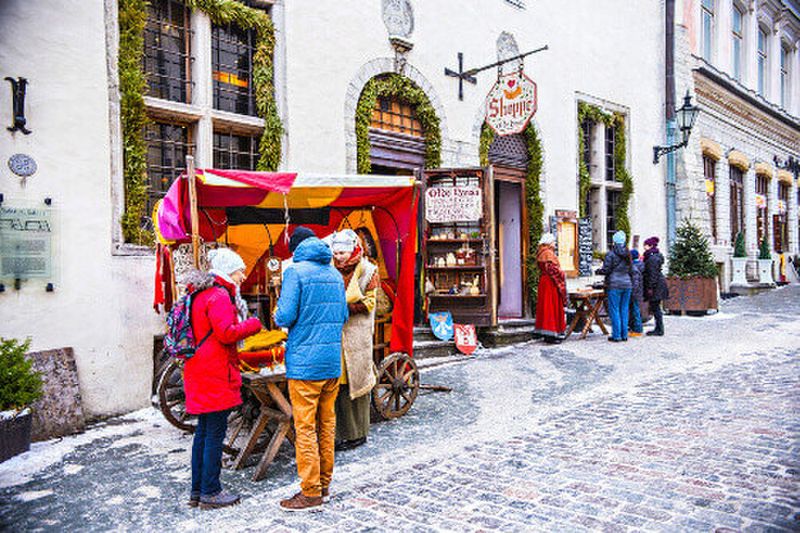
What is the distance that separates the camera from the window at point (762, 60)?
2158 cm

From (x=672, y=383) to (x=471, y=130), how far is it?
524 centimetres

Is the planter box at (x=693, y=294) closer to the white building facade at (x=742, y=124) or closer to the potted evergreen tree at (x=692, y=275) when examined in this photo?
the potted evergreen tree at (x=692, y=275)

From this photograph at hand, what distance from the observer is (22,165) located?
5602mm

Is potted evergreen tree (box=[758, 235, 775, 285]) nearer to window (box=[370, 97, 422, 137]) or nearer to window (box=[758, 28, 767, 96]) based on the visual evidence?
window (box=[758, 28, 767, 96])

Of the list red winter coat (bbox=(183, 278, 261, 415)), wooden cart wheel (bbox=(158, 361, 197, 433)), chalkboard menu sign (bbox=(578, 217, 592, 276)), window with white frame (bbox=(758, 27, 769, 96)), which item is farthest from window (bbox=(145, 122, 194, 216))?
window with white frame (bbox=(758, 27, 769, 96))

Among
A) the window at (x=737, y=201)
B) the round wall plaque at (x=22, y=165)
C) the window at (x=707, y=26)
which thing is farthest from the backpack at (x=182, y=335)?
the window at (x=737, y=201)

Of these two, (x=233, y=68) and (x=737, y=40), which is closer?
(x=233, y=68)

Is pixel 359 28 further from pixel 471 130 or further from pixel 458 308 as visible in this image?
pixel 458 308

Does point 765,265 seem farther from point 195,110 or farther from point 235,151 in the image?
point 195,110

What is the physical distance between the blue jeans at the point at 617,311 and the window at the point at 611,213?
358cm

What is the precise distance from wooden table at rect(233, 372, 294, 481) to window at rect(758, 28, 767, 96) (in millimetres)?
22254

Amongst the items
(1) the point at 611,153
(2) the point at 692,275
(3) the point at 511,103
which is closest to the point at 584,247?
(1) the point at 611,153

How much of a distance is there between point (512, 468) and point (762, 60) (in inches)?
890

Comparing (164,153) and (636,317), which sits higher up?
(164,153)
